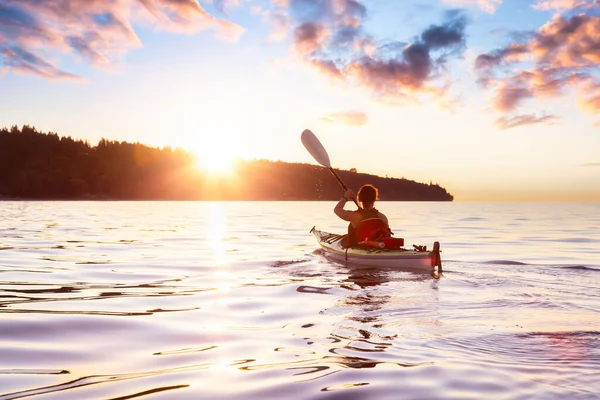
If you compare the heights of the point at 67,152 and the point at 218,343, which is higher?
Result: the point at 67,152

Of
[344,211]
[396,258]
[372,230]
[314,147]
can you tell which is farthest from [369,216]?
[314,147]

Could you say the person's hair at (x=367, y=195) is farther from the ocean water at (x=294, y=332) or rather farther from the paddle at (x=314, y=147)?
the paddle at (x=314, y=147)

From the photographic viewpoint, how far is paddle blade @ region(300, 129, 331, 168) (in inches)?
684

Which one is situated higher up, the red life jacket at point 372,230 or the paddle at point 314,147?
the paddle at point 314,147

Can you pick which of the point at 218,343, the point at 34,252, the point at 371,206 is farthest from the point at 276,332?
the point at 34,252

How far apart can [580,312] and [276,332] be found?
4390 mm

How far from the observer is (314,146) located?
17375 millimetres

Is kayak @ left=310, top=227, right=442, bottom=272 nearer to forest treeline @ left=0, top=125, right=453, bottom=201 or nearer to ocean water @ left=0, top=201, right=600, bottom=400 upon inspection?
ocean water @ left=0, top=201, right=600, bottom=400

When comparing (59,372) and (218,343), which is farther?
(218,343)

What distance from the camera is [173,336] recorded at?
5.86 metres

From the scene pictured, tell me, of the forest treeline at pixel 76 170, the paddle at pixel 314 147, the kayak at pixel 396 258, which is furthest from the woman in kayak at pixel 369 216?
the forest treeline at pixel 76 170

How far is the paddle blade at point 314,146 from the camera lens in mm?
17375

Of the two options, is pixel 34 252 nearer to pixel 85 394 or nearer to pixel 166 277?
pixel 166 277

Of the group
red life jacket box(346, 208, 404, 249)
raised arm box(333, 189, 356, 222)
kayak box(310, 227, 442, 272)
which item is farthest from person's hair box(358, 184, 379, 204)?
kayak box(310, 227, 442, 272)
